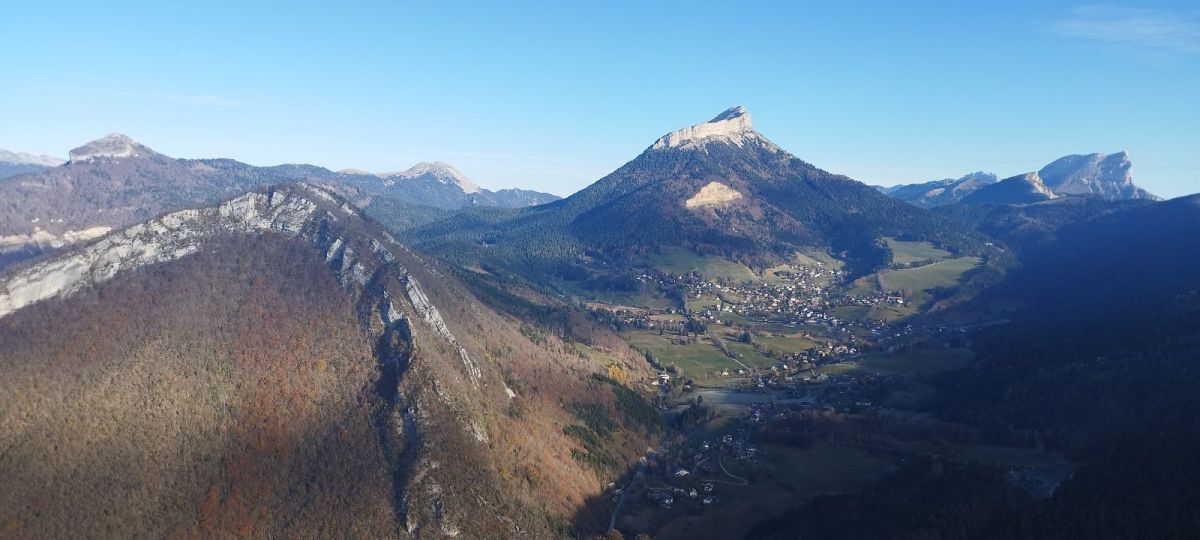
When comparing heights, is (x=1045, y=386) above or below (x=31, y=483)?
above

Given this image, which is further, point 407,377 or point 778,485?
point 778,485

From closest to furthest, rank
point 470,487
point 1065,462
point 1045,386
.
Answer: point 470,487, point 1065,462, point 1045,386

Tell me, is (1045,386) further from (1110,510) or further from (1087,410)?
(1110,510)

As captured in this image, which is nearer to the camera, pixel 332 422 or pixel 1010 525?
pixel 1010 525

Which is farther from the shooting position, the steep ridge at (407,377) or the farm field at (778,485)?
the farm field at (778,485)

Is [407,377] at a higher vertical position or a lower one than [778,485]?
higher

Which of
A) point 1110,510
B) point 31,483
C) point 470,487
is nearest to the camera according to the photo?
point 1110,510

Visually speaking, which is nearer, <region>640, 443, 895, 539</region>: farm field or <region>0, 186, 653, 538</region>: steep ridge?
<region>0, 186, 653, 538</region>: steep ridge

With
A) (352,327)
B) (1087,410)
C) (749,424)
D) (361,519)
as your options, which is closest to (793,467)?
(749,424)
